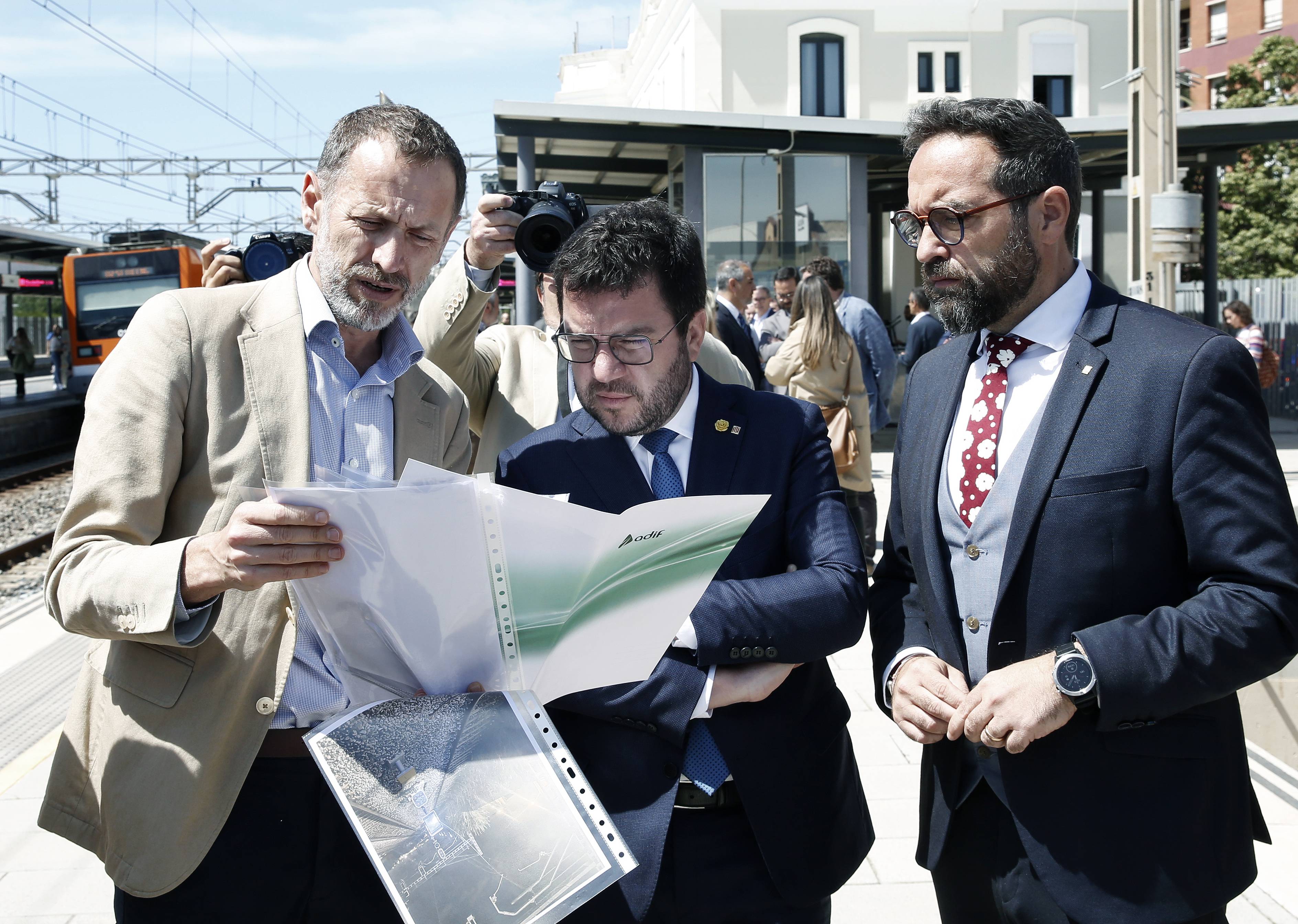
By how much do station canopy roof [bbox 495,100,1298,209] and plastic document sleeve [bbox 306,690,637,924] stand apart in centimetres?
1259

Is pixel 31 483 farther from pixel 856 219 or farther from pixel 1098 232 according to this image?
pixel 1098 232

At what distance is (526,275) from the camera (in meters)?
12.7

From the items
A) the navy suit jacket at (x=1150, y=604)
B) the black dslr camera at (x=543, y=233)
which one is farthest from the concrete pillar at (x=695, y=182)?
the navy suit jacket at (x=1150, y=604)

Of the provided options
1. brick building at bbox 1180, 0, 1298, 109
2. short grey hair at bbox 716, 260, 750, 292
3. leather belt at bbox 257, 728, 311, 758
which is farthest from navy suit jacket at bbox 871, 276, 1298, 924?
brick building at bbox 1180, 0, 1298, 109

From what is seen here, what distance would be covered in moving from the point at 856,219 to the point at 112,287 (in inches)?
534

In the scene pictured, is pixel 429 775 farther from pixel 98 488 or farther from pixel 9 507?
pixel 9 507

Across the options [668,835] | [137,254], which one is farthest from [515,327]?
[137,254]

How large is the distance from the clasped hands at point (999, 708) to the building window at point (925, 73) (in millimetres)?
34197

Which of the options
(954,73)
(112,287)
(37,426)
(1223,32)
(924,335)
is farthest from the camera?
(1223,32)

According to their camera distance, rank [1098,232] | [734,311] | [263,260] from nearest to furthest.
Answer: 1. [263,260]
2. [734,311]
3. [1098,232]

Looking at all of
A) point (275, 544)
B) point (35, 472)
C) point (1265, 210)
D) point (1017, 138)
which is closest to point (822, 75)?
point (1265, 210)

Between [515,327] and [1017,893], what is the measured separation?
2.63 metres

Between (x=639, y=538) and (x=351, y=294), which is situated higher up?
(x=351, y=294)

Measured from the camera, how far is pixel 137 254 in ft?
66.5
